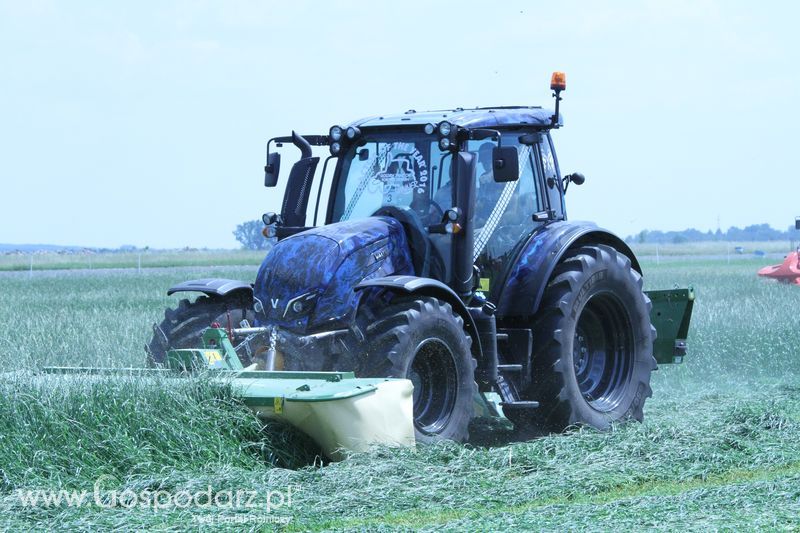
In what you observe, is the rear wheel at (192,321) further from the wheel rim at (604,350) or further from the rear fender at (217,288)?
the wheel rim at (604,350)

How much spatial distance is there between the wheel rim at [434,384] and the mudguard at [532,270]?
3.34 ft

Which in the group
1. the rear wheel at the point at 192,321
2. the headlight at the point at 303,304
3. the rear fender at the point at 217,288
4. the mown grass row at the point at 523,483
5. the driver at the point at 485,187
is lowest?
the mown grass row at the point at 523,483

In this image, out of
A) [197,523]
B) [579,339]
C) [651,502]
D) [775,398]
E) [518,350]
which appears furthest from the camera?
[775,398]

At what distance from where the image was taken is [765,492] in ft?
21.8

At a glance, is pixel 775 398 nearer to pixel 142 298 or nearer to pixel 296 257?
pixel 296 257

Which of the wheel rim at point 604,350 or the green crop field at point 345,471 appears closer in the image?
the green crop field at point 345,471

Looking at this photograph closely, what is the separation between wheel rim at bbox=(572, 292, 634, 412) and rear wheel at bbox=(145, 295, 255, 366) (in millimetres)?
2686

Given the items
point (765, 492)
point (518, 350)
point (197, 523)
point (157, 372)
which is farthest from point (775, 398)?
point (197, 523)

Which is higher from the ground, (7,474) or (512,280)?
(512,280)

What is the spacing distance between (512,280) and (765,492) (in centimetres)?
297

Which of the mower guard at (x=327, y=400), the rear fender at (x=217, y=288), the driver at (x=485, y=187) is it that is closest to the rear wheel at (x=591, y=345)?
the driver at (x=485, y=187)

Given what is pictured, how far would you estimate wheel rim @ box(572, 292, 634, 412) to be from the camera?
982cm

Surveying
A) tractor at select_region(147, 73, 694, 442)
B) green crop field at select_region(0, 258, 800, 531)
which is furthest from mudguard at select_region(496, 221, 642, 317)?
green crop field at select_region(0, 258, 800, 531)

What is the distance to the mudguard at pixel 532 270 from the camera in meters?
9.06
